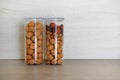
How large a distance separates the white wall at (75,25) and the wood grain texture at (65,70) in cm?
7

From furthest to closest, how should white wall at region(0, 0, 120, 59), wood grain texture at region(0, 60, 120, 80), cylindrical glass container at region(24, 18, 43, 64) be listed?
white wall at region(0, 0, 120, 59), cylindrical glass container at region(24, 18, 43, 64), wood grain texture at region(0, 60, 120, 80)

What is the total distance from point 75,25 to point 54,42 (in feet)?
0.65

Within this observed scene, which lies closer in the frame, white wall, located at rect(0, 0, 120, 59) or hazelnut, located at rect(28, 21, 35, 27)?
hazelnut, located at rect(28, 21, 35, 27)

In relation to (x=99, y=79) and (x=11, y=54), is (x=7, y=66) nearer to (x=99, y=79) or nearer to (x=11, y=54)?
(x=11, y=54)

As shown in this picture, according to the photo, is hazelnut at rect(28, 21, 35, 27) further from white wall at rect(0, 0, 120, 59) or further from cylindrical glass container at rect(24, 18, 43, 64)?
white wall at rect(0, 0, 120, 59)

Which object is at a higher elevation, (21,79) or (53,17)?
(53,17)

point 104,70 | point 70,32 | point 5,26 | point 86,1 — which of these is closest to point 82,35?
point 70,32

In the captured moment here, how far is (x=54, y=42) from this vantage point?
105 cm

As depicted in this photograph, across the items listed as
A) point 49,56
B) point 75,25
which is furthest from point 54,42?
point 75,25

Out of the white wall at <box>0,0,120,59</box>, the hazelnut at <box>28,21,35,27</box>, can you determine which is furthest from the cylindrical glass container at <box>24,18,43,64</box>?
the white wall at <box>0,0,120,59</box>

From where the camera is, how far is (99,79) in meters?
0.80

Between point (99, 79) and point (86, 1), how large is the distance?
1.68 feet

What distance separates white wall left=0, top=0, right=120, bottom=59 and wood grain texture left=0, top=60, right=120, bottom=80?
0.21ft

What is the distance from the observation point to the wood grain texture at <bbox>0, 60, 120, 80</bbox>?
831mm
